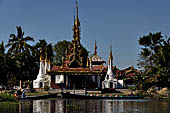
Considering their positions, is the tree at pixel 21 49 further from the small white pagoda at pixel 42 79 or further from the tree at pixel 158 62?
the tree at pixel 158 62

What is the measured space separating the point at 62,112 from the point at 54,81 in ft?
111

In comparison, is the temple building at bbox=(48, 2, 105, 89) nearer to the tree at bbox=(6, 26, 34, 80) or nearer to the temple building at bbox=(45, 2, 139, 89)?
the temple building at bbox=(45, 2, 139, 89)

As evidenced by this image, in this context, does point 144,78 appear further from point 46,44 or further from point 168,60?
point 46,44

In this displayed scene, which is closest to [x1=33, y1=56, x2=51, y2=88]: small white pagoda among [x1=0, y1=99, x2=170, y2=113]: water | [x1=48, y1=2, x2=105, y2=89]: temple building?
[x1=48, y1=2, x2=105, y2=89]: temple building

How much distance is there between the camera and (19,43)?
6800 centimetres

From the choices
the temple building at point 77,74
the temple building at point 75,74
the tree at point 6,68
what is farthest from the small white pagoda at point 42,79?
the tree at point 6,68

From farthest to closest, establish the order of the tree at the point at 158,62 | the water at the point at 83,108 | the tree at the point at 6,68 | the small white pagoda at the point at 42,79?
the small white pagoda at the point at 42,79, the tree at the point at 6,68, the tree at the point at 158,62, the water at the point at 83,108

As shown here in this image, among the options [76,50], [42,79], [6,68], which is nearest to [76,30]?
[76,50]

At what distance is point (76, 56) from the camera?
186 ft

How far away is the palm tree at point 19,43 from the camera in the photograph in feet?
222

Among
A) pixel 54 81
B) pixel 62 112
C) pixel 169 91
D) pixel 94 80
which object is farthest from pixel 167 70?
pixel 62 112

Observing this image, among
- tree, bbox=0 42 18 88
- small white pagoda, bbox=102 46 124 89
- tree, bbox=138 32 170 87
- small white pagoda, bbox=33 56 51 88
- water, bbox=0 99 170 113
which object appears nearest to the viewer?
water, bbox=0 99 170 113

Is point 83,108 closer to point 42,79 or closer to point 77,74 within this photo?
point 77,74

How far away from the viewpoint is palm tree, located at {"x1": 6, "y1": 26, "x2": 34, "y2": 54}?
67.7 m
